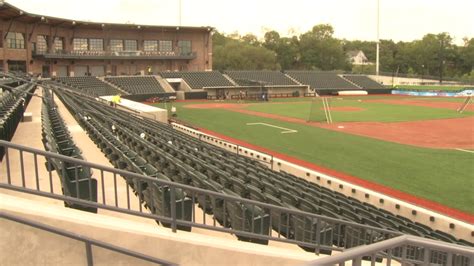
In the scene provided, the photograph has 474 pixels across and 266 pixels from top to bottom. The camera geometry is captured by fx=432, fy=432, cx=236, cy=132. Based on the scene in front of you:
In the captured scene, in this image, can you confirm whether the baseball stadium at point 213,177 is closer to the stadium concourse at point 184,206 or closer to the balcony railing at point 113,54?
the stadium concourse at point 184,206

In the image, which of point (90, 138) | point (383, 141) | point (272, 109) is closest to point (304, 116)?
point (272, 109)

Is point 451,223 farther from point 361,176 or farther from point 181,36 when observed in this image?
point 181,36

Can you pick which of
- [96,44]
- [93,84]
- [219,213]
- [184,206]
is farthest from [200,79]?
[184,206]

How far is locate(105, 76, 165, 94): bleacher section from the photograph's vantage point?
5841 cm

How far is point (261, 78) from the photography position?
72.0 metres

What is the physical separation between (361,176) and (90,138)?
11.0m

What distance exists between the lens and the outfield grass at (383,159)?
16391 millimetres

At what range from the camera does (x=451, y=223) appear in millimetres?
11883

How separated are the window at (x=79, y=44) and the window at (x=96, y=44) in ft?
2.99

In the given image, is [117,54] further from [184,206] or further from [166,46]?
[184,206]

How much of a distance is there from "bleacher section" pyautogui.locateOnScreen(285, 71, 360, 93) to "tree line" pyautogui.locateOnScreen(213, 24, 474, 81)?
33.7 m

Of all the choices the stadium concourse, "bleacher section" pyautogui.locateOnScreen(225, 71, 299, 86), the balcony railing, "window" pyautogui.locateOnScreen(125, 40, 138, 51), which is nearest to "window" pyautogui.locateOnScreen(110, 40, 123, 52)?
"window" pyautogui.locateOnScreen(125, 40, 138, 51)

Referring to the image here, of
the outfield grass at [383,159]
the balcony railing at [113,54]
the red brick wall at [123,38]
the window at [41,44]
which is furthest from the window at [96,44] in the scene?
the outfield grass at [383,159]

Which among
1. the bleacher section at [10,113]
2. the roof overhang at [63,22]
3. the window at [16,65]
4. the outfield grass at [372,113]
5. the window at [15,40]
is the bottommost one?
the outfield grass at [372,113]
